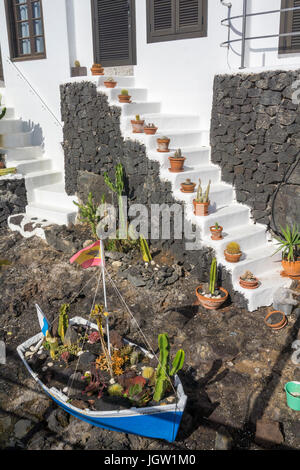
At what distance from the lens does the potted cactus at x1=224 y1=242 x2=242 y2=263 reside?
6.21 m

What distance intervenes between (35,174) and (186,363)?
6919 millimetres

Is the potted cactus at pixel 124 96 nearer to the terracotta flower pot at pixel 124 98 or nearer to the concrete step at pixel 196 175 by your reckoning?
the terracotta flower pot at pixel 124 98

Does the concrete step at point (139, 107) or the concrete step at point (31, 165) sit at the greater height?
the concrete step at point (139, 107)

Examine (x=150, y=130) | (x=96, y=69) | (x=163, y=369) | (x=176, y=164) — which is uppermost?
(x=96, y=69)

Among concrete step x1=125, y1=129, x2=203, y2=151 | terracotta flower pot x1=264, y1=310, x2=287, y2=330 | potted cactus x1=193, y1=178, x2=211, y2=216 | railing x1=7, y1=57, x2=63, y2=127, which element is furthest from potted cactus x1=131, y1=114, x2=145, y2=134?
terracotta flower pot x1=264, y1=310, x2=287, y2=330

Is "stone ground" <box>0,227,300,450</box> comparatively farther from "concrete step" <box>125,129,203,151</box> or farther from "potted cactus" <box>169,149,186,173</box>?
"concrete step" <box>125,129,203,151</box>

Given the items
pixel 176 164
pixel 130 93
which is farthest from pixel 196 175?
pixel 130 93

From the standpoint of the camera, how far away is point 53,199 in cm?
975

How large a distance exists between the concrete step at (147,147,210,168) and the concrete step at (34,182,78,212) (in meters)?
2.71

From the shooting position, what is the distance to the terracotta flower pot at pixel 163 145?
24.2 ft

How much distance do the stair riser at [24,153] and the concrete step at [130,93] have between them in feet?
11.1

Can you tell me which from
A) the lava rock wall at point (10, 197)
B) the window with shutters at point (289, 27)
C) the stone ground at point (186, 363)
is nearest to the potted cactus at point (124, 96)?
the window with shutters at point (289, 27)

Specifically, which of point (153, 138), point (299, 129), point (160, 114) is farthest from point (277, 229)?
point (160, 114)

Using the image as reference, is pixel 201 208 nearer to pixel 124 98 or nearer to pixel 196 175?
pixel 196 175
